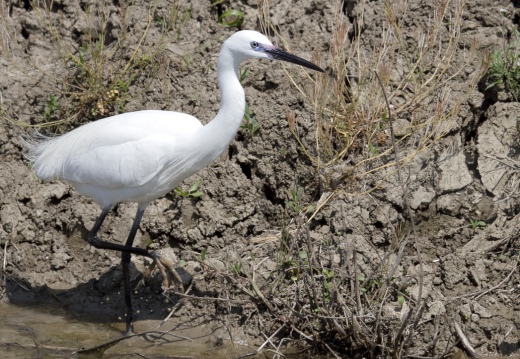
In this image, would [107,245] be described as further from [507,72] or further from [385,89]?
[507,72]

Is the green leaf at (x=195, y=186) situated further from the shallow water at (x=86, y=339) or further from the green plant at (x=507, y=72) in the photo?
the green plant at (x=507, y=72)

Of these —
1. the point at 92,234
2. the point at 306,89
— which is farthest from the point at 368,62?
the point at 92,234

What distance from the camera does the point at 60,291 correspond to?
5.43 m

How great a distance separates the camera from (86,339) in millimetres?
4926

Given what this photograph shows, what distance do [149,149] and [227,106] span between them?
530 mm

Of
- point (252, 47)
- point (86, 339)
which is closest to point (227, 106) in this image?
point (252, 47)

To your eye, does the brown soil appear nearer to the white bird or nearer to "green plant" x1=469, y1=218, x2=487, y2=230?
"green plant" x1=469, y1=218, x2=487, y2=230

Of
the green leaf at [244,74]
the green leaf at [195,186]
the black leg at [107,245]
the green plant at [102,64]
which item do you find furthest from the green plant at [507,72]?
the black leg at [107,245]

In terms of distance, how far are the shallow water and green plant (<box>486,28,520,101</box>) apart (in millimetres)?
2498

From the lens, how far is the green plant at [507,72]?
555cm

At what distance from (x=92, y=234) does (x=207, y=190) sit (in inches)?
34.4

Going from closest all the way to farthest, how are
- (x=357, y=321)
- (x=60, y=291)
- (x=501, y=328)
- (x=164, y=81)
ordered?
(x=357, y=321), (x=501, y=328), (x=60, y=291), (x=164, y=81)

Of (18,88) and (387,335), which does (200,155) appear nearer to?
(387,335)

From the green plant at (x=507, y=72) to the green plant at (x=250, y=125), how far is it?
62.6 inches
